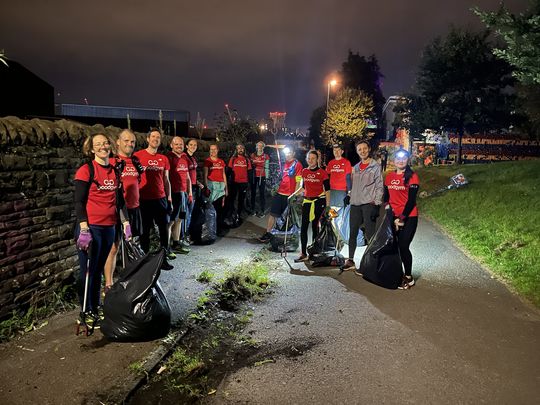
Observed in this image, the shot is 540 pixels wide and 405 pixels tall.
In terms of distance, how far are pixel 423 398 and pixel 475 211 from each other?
9.56m

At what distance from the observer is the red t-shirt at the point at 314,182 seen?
23.1ft

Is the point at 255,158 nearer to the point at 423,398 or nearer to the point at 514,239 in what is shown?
the point at 514,239

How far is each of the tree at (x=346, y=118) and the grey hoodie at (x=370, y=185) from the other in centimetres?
3636

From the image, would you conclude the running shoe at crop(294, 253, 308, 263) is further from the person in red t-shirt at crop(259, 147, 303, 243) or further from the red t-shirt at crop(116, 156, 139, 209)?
the red t-shirt at crop(116, 156, 139, 209)

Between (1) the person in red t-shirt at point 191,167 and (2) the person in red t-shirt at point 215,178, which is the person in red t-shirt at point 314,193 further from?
(2) the person in red t-shirt at point 215,178

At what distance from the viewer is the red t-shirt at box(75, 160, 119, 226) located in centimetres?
438

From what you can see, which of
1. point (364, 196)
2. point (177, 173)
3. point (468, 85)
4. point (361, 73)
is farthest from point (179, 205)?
point (361, 73)

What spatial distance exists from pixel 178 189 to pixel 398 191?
3703mm

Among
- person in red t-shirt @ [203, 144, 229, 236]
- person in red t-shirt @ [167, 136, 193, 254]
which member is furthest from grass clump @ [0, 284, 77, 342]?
person in red t-shirt @ [203, 144, 229, 236]

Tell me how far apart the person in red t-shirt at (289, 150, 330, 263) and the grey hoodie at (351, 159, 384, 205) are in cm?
72

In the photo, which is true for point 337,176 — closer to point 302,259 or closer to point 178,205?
point 302,259

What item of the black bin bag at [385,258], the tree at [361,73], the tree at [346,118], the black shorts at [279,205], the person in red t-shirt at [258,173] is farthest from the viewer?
the tree at [361,73]

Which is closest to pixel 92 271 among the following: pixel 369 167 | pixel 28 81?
pixel 369 167

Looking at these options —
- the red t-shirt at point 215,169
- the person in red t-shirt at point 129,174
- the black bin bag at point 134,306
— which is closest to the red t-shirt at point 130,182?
the person in red t-shirt at point 129,174
